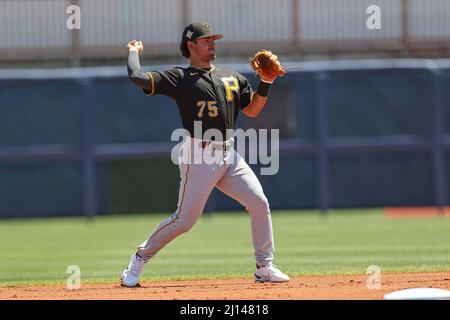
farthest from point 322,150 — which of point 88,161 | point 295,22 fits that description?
point 88,161

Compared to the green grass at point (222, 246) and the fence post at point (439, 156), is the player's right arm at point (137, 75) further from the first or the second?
the fence post at point (439, 156)

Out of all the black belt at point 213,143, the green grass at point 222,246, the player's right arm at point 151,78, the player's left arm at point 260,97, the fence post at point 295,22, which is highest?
the fence post at point 295,22

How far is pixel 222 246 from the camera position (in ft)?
37.8

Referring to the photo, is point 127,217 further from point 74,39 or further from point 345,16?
point 345,16

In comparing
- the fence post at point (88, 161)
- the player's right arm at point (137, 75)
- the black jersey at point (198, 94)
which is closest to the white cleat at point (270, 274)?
the black jersey at point (198, 94)

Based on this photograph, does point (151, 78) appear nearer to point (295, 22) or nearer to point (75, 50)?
point (75, 50)

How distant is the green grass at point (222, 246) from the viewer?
8828 mm

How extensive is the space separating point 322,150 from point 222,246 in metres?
4.88

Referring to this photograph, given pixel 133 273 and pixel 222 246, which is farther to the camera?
pixel 222 246

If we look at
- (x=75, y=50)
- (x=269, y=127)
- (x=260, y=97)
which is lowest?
(x=269, y=127)

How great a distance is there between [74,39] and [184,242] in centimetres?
643

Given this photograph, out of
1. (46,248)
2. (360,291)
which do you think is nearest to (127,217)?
(46,248)

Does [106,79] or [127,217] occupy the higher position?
[106,79]
